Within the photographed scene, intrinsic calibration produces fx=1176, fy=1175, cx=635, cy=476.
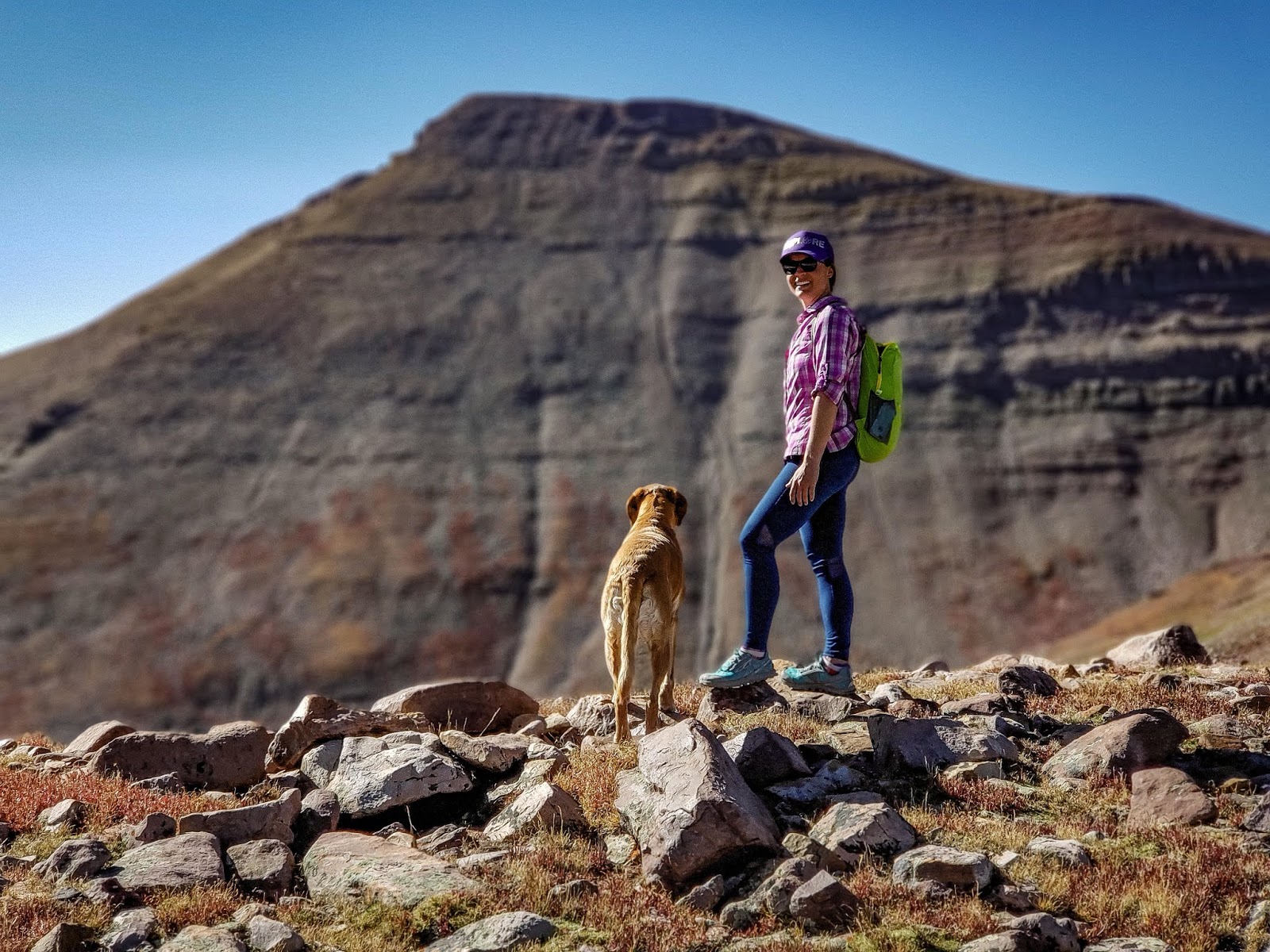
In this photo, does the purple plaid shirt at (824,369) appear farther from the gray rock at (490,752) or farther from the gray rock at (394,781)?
the gray rock at (394,781)

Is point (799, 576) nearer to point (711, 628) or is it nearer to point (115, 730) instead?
point (711, 628)

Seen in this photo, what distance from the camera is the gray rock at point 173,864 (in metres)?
Result: 6.10

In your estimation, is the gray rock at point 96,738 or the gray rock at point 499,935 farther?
the gray rock at point 96,738

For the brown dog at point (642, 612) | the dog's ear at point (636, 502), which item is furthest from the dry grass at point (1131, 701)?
the dog's ear at point (636, 502)

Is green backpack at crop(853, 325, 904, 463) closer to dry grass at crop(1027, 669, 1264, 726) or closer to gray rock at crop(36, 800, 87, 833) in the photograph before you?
dry grass at crop(1027, 669, 1264, 726)

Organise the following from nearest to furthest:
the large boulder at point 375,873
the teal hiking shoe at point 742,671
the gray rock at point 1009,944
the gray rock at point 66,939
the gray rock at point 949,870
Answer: the gray rock at point 1009,944 < the gray rock at point 66,939 < the gray rock at point 949,870 < the large boulder at point 375,873 < the teal hiking shoe at point 742,671

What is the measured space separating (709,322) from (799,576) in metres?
23.5

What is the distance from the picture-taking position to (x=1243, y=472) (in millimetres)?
61062

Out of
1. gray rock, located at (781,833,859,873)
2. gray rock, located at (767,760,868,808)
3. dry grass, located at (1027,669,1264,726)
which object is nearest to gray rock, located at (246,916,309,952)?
gray rock, located at (781,833,859,873)

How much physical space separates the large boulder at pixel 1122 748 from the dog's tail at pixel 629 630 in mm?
2661

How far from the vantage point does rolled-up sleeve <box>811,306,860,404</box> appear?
7.68m

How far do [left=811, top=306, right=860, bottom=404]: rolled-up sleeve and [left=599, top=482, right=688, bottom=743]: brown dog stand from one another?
1.48 metres

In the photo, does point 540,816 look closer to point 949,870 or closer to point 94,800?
point 949,870

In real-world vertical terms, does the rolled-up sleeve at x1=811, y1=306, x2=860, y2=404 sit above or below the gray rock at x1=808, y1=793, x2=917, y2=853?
above
